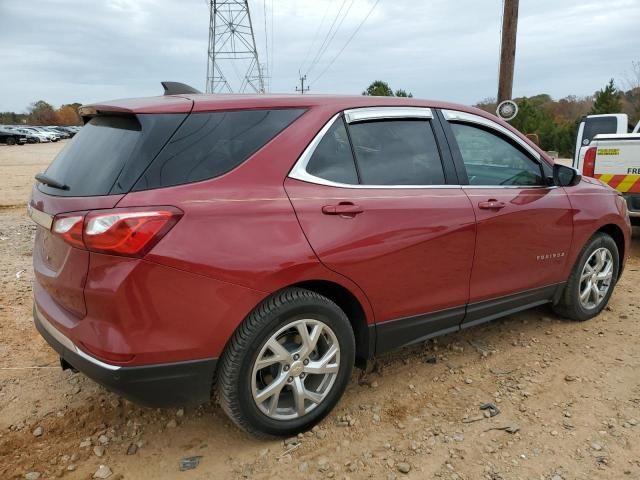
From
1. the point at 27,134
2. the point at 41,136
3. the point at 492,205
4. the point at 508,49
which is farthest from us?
the point at 41,136

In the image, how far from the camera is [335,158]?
260 cm

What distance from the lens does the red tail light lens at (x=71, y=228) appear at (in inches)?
82.0

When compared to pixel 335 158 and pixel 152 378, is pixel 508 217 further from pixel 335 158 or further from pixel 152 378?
pixel 152 378

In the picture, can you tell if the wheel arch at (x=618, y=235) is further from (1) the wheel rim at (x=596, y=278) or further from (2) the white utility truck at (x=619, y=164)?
(2) the white utility truck at (x=619, y=164)

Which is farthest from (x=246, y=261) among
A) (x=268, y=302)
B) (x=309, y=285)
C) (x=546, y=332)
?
(x=546, y=332)

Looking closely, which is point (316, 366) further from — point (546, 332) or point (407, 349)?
point (546, 332)

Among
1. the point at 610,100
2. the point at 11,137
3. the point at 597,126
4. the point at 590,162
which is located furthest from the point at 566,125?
the point at 11,137

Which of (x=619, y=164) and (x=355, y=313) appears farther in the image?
(x=619, y=164)

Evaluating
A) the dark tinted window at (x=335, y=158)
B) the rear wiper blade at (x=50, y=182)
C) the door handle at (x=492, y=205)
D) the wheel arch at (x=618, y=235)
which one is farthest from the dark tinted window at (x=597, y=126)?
the rear wiper blade at (x=50, y=182)

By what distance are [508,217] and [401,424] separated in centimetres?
145

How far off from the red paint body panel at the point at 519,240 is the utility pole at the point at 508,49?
8633 millimetres

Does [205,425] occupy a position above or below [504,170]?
below

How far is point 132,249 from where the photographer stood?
2.01 m

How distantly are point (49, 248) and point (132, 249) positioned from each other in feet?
2.15
